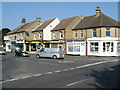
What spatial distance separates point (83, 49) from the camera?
33.0m

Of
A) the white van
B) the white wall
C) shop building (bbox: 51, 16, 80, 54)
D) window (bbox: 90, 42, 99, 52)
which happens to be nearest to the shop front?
shop building (bbox: 51, 16, 80, 54)

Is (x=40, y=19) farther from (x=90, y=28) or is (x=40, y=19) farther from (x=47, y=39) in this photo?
(x=90, y=28)

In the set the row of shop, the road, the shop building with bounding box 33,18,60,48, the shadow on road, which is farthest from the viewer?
the shop building with bounding box 33,18,60,48

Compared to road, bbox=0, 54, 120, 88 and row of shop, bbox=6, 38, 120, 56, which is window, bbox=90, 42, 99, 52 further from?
road, bbox=0, 54, 120, 88

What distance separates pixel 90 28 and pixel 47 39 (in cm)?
1359

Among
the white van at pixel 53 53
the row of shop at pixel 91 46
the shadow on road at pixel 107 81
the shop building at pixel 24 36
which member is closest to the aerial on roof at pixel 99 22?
the row of shop at pixel 91 46

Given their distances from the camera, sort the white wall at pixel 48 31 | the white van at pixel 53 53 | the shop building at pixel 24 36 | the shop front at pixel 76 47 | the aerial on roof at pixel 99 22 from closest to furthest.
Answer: the white van at pixel 53 53 < the aerial on roof at pixel 99 22 < the shop front at pixel 76 47 < the white wall at pixel 48 31 < the shop building at pixel 24 36

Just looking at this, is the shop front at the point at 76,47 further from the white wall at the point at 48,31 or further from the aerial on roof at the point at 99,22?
the white wall at the point at 48,31

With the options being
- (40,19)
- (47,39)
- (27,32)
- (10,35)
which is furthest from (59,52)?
(10,35)

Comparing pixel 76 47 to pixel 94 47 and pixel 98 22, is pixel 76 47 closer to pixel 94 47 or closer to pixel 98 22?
pixel 94 47

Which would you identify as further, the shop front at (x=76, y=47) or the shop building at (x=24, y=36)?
the shop building at (x=24, y=36)

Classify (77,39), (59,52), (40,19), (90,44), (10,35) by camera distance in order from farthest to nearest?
(10,35), (40,19), (77,39), (90,44), (59,52)

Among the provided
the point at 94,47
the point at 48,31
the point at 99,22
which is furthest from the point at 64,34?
the point at 99,22

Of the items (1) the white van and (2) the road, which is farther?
(1) the white van
